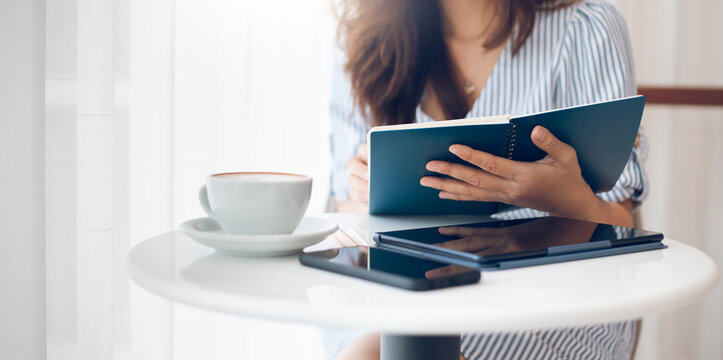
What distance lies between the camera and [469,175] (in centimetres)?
77

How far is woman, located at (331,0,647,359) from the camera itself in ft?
2.97

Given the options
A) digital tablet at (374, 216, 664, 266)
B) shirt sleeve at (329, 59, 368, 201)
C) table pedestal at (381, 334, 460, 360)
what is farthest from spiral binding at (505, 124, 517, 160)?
shirt sleeve at (329, 59, 368, 201)

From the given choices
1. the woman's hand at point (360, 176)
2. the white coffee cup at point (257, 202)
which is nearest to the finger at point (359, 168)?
the woman's hand at point (360, 176)

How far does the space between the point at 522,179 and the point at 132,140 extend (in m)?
0.91

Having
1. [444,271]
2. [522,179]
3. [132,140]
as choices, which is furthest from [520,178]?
[132,140]

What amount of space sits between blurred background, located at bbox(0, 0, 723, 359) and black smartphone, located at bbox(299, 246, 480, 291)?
2.84 feet

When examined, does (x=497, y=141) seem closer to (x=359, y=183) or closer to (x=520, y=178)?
(x=520, y=178)

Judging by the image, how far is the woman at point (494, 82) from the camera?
2.97 feet

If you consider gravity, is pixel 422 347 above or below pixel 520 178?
below

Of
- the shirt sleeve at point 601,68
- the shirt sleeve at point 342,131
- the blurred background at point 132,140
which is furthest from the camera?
the shirt sleeve at point 342,131

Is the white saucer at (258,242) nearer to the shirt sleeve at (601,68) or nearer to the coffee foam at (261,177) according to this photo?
the coffee foam at (261,177)

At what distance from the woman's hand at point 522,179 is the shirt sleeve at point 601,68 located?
266 millimetres

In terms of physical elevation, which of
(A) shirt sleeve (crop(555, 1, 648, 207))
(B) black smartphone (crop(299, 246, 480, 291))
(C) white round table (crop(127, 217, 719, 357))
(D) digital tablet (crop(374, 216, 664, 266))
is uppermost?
(A) shirt sleeve (crop(555, 1, 648, 207))

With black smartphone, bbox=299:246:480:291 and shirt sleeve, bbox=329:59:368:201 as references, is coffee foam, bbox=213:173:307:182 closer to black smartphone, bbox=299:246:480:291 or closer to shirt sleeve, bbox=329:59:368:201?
black smartphone, bbox=299:246:480:291
